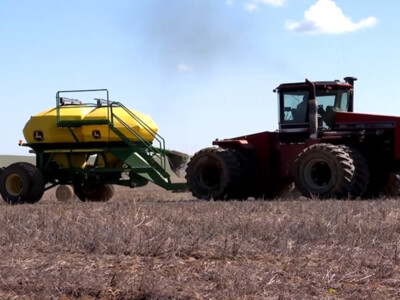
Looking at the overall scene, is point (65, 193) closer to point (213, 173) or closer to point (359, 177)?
point (213, 173)

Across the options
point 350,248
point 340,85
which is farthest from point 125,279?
point 340,85

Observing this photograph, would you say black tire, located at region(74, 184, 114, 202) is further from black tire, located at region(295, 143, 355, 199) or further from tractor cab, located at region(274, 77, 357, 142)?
black tire, located at region(295, 143, 355, 199)

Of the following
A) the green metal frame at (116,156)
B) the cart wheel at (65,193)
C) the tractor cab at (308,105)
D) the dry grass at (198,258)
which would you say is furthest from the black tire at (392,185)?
the cart wheel at (65,193)

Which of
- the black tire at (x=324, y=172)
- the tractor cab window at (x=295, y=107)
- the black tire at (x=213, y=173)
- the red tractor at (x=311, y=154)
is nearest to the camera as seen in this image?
the black tire at (x=324, y=172)

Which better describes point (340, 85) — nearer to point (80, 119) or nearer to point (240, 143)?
point (240, 143)

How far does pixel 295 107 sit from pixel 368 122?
1.71 m

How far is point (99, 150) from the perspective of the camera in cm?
1838

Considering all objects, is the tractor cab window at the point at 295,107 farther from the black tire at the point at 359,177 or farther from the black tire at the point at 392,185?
the black tire at the point at 392,185

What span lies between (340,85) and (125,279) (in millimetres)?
11458

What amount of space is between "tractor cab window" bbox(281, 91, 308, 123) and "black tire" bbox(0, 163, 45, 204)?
587 centimetres

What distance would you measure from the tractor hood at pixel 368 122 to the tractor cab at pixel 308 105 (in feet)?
0.91

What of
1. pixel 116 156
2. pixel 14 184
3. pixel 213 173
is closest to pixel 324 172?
pixel 213 173

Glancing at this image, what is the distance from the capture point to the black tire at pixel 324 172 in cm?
1506

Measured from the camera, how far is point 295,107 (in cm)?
1705
